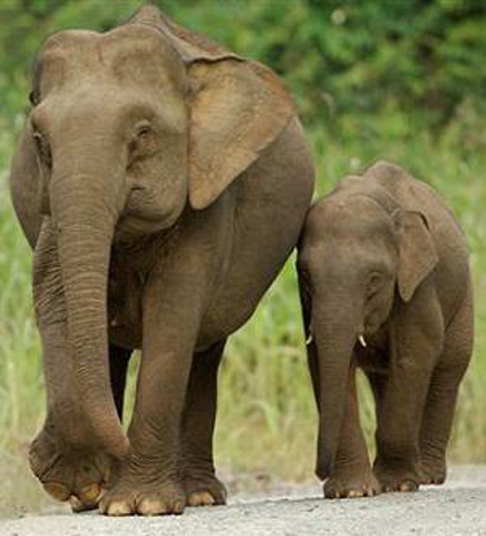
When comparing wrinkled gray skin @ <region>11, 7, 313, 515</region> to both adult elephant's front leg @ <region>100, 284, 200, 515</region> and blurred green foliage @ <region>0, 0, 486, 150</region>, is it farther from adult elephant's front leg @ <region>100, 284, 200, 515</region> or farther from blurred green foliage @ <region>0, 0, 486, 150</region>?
blurred green foliage @ <region>0, 0, 486, 150</region>

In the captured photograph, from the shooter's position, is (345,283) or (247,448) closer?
(345,283)

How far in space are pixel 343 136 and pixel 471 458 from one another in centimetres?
689

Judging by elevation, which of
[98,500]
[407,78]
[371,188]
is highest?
[371,188]

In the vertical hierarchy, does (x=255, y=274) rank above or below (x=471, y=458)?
above

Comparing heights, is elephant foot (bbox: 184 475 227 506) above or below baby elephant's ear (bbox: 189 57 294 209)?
below

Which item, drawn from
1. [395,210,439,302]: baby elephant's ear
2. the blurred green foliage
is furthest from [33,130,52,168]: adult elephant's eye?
the blurred green foliage

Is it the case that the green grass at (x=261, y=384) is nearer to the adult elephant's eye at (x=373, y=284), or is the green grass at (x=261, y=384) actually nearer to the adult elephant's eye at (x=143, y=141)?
the adult elephant's eye at (x=373, y=284)

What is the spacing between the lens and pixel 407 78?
23.9 metres

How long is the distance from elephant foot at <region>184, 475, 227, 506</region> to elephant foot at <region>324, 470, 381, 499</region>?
23.0 inches

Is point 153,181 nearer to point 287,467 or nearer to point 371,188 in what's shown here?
point 371,188

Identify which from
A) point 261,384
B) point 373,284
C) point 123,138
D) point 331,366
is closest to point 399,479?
point 373,284

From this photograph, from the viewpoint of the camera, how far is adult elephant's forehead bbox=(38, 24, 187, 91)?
10008 millimetres

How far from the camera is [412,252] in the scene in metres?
11.4

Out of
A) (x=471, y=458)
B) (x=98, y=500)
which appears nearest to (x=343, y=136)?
(x=471, y=458)
